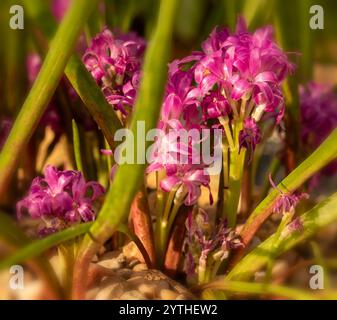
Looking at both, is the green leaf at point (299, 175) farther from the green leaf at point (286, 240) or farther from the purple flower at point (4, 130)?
the purple flower at point (4, 130)

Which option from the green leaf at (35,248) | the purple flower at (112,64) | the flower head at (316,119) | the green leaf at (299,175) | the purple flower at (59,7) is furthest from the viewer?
the purple flower at (59,7)

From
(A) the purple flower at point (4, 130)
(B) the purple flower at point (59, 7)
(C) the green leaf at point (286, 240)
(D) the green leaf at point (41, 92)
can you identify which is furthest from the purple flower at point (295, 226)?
(B) the purple flower at point (59, 7)

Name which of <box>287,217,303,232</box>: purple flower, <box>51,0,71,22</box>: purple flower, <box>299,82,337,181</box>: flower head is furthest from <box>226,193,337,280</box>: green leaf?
<box>51,0,71,22</box>: purple flower

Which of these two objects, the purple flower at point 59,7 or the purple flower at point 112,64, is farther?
the purple flower at point 59,7

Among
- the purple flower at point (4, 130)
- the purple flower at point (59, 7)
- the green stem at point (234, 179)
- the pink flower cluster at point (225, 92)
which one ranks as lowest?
the green stem at point (234, 179)

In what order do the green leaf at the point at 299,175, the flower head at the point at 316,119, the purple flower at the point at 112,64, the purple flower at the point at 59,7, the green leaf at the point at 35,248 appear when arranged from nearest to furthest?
the green leaf at the point at 35,248 < the green leaf at the point at 299,175 < the purple flower at the point at 112,64 < the flower head at the point at 316,119 < the purple flower at the point at 59,7

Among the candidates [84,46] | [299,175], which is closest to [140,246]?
[299,175]

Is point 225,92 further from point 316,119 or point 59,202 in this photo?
point 316,119
